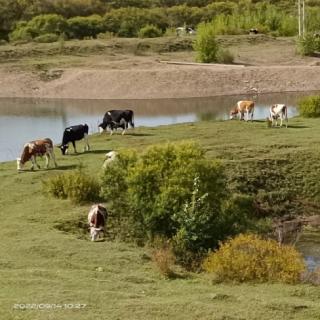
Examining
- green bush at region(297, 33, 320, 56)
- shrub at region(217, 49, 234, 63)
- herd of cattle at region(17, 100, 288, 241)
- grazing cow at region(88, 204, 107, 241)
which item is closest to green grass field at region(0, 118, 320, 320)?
grazing cow at region(88, 204, 107, 241)

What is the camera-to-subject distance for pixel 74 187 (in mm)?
17562

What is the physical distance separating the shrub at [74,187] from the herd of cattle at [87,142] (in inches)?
23.2

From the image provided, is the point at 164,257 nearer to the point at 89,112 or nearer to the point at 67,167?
the point at 67,167

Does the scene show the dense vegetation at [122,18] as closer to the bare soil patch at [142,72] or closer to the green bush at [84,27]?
the green bush at [84,27]

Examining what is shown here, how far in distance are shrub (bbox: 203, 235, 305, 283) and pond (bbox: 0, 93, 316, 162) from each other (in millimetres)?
16715

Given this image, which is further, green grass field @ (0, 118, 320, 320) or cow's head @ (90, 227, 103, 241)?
cow's head @ (90, 227, 103, 241)

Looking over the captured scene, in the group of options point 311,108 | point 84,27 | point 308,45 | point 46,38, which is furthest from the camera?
point 84,27

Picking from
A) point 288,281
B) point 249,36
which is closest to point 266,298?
point 288,281

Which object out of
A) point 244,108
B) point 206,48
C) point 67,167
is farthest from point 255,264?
point 206,48

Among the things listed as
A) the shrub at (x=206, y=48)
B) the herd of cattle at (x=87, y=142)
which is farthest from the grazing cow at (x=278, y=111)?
the shrub at (x=206, y=48)

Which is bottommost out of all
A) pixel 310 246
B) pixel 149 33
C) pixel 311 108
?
pixel 310 246

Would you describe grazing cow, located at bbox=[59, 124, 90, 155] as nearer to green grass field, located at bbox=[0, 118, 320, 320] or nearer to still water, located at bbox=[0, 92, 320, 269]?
green grass field, located at bbox=[0, 118, 320, 320]

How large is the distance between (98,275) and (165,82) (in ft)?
122

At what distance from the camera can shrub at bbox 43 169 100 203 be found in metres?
17.6
